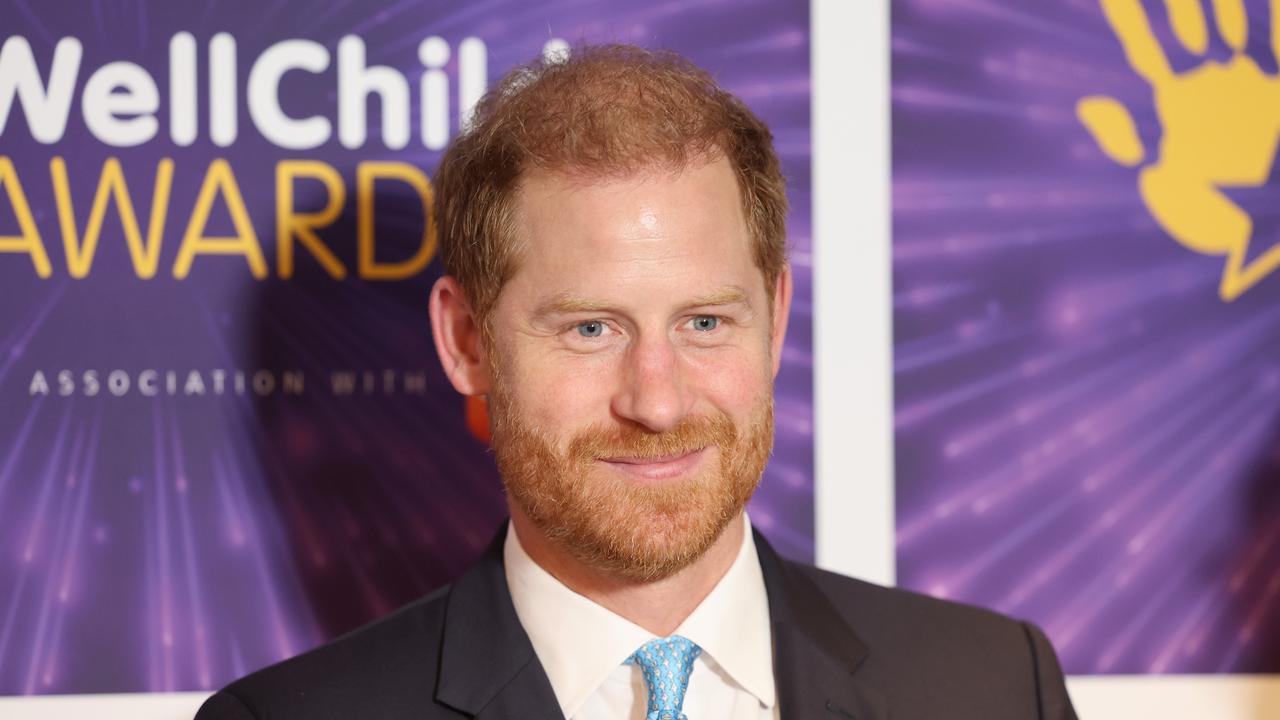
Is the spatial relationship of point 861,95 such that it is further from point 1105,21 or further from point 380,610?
point 380,610

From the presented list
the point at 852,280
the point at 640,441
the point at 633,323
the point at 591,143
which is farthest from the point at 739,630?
the point at 852,280

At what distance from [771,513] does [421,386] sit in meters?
0.54

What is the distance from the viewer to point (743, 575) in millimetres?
1570

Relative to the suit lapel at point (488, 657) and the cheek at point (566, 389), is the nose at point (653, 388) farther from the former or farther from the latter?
the suit lapel at point (488, 657)

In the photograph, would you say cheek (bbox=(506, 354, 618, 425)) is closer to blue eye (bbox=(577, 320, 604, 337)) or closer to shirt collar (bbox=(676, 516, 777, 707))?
blue eye (bbox=(577, 320, 604, 337))

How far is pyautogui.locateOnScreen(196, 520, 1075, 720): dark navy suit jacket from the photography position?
4.91 ft

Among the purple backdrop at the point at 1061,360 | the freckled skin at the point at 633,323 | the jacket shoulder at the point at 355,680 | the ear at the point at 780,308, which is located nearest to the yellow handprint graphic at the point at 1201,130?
the purple backdrop at the point at 1061,360

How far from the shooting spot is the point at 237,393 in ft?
6.39

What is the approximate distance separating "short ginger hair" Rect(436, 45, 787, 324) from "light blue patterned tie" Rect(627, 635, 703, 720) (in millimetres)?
404

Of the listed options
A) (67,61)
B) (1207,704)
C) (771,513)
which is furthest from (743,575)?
(67,61)

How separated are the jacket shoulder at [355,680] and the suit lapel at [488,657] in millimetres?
29

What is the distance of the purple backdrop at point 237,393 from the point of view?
1.92 metres

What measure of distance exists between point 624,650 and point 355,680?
0.30 metres

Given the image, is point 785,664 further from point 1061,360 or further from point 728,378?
point 1061,360
